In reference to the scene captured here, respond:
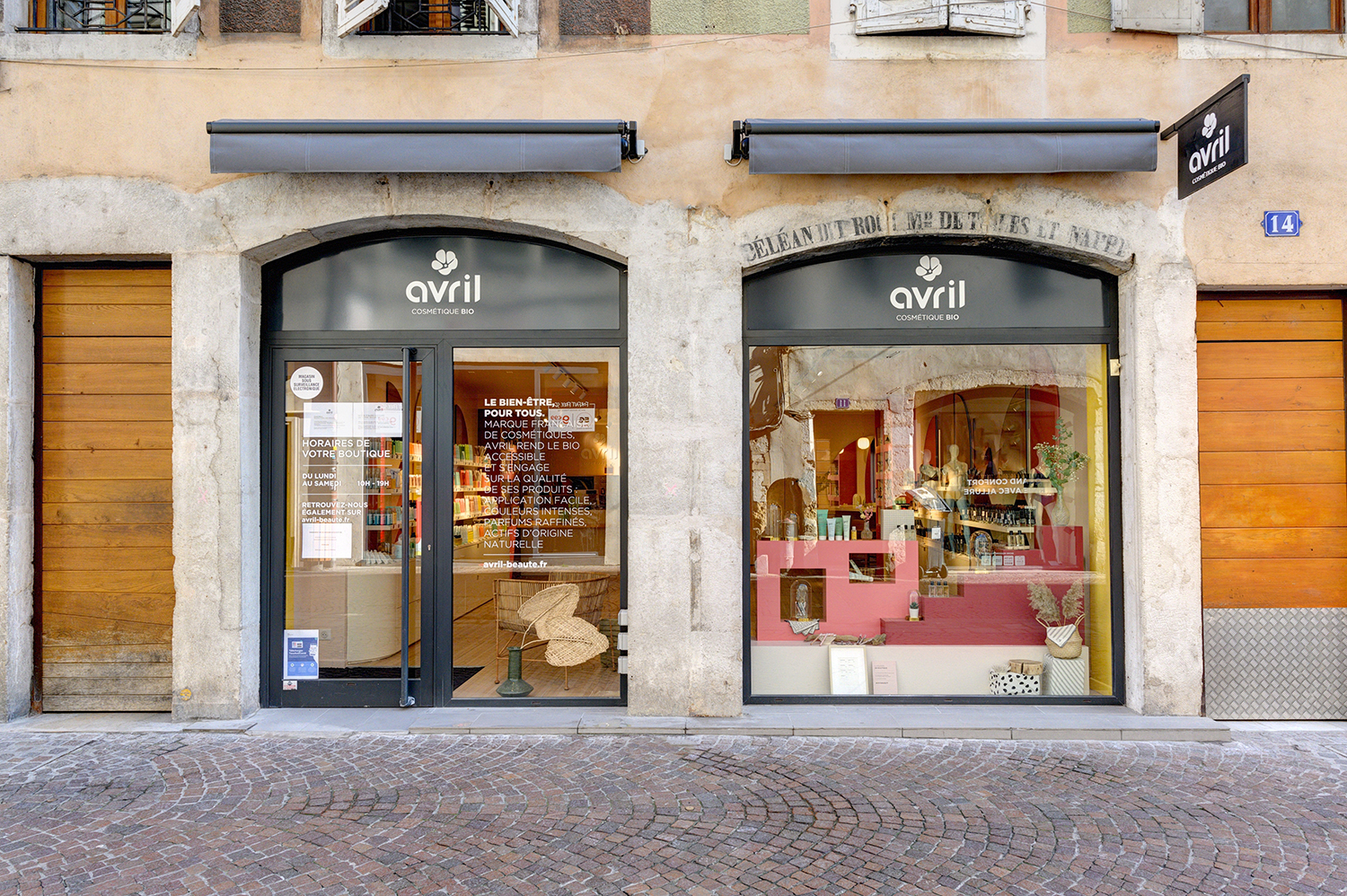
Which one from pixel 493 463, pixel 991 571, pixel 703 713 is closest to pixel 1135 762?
pixel 991 571

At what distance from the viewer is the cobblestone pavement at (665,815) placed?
12.5 feet

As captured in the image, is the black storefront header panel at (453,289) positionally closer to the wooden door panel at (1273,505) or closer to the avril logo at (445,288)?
the avril logo at (445,288)

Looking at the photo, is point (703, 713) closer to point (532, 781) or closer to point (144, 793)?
point (532, 781)

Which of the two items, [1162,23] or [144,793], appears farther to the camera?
[1162,23]

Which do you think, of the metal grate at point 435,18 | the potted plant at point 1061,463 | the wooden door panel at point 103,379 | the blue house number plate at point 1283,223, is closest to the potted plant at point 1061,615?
the potted plant at point 1061,463

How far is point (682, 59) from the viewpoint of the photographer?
6344 millimetres

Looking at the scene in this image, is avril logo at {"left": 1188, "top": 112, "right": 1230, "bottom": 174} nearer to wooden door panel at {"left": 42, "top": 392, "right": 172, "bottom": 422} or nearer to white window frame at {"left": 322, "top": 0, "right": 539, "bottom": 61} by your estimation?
white window frame at {"left": 322, "top": 0, "right": 539, "bottom": 61}

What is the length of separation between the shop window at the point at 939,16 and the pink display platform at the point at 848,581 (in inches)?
156

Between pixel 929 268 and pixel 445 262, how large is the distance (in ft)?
12.5

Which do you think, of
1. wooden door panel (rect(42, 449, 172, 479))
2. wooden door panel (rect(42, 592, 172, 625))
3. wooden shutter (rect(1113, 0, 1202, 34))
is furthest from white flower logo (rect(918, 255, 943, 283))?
wooden door panel (rect(42, 592, 172, 625))

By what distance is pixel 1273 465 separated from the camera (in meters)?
6.47

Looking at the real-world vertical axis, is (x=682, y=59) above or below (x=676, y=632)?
above

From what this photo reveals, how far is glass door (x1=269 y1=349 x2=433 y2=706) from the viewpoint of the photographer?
6.54 m

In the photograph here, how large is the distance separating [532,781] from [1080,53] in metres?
6.41
